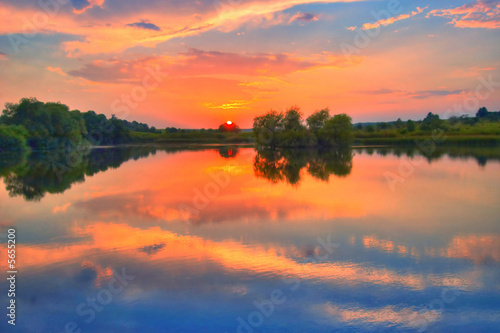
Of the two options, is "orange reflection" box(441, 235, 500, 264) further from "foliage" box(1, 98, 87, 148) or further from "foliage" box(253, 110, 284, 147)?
"foliage" box(1, 98, 87, 148)

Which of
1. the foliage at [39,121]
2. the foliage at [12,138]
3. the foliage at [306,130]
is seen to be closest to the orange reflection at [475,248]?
the foliage at [306,130]

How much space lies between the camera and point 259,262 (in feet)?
24.6

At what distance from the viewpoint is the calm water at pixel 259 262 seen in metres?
5.44

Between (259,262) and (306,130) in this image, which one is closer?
(259,262)

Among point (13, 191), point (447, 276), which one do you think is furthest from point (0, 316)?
point (13, 191)

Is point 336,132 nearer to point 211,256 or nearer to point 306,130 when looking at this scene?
point 306,130

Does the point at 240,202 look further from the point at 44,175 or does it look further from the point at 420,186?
the point at 44,175

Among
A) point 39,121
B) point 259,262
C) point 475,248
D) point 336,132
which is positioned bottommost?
point 475,248

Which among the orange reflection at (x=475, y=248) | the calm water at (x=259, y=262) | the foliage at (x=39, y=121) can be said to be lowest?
the orange reflection at (x=475, y=248)

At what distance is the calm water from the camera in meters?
5.44

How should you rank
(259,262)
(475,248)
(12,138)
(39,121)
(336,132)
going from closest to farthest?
(259,262) → (475,248) → (12,138) → (39,121) → (336,132)

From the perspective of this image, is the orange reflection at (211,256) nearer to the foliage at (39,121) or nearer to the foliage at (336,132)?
the foliage at (336,132)

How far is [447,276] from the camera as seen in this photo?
6.66 m

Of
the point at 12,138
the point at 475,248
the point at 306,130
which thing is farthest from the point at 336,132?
the point at 475,248
